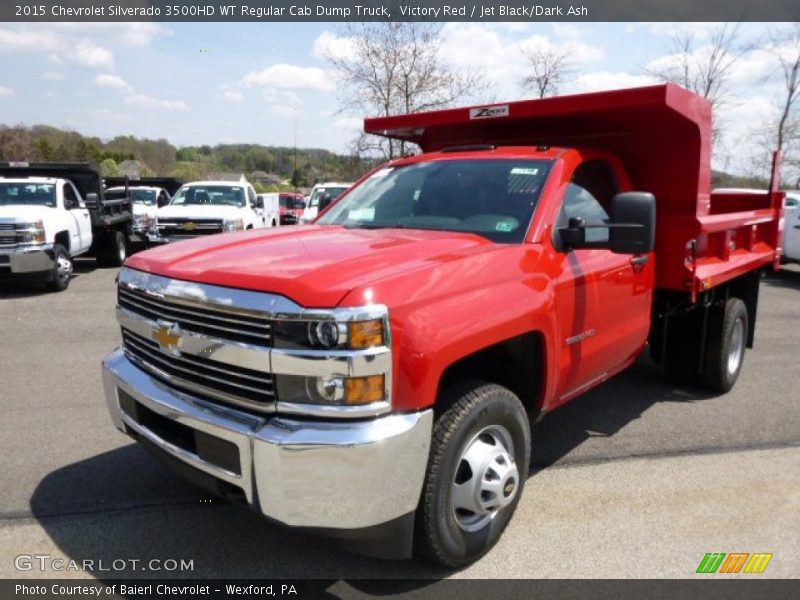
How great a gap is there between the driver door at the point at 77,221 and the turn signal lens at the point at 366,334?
35.0 feet

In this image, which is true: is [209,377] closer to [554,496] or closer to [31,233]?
[554,496]

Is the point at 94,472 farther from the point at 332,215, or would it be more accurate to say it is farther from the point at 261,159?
the point at 261,159

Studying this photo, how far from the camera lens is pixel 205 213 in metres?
13.6

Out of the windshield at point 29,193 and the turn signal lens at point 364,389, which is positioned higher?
the windshield at point 29,193

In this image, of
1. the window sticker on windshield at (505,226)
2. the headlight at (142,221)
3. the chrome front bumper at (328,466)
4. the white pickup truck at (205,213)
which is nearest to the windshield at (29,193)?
the white pickup truck at (205,213)

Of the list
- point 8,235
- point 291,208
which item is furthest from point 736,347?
point 291,208

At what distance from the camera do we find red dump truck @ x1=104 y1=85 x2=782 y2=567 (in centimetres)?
233

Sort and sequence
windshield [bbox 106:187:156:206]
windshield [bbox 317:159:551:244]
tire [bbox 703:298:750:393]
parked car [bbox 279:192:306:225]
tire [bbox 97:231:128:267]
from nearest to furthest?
windshield [bbox 317:159:551:244]
tire [bbox 703:298:750:393]
tire [bbox 97:231:128:267]
windshield [bbox 106:187:156:206]
parked car [bbox 279:192:306:225]

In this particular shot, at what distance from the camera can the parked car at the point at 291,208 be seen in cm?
2158

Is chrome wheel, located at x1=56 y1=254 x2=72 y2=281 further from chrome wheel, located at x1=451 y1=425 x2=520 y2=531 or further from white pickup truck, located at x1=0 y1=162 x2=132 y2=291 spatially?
chrome wheel, located at x1=451 y1=425 x2=520 y2=531

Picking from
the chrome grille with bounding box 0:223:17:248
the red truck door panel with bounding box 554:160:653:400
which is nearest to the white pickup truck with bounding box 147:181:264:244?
the chrome grille with bounding box 0:223:17:248

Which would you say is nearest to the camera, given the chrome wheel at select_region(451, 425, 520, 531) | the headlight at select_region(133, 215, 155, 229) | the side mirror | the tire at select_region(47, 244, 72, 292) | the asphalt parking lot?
the chrome wheel at select_region(451, 425, 520, 531)

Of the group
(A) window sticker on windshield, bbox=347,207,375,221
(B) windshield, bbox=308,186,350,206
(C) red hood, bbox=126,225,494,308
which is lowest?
(C) red hood, bbox=126,225,494,308

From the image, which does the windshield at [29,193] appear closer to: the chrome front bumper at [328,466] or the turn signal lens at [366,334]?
the chrome front bumper at [328,466]
